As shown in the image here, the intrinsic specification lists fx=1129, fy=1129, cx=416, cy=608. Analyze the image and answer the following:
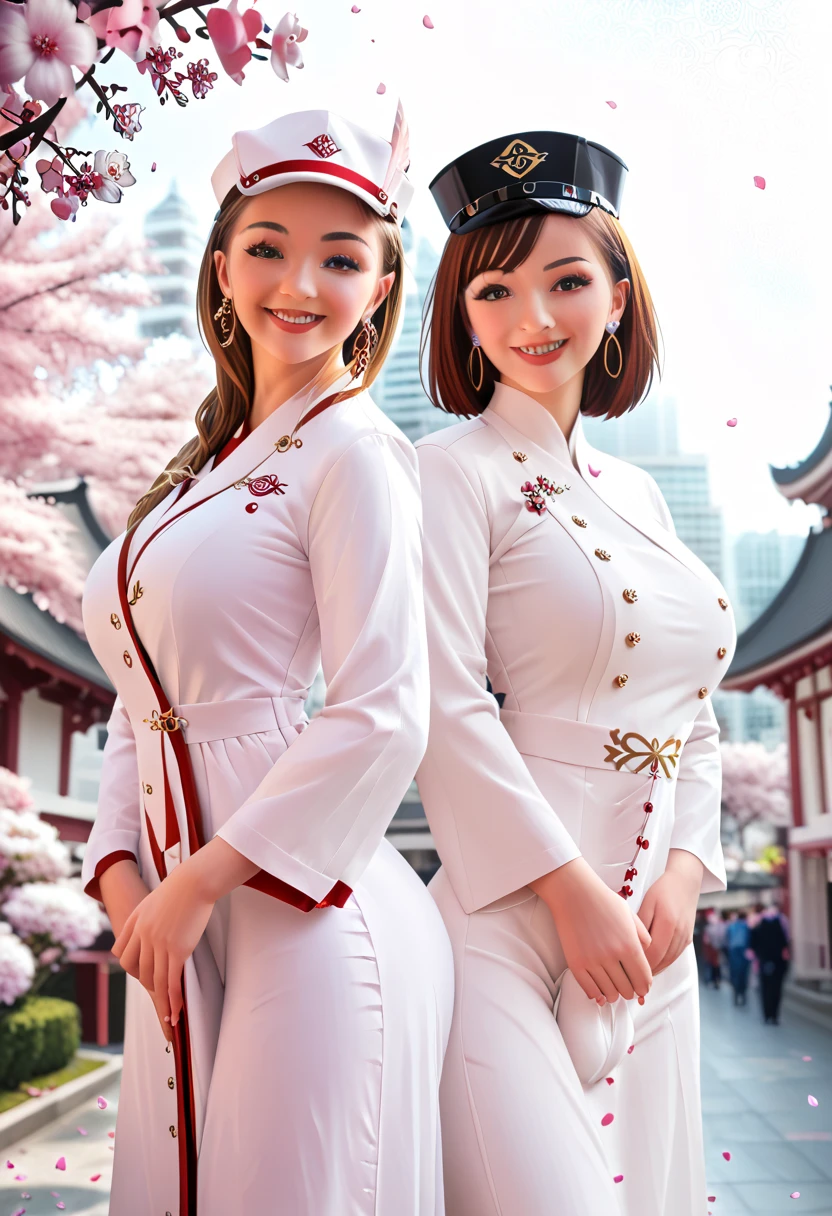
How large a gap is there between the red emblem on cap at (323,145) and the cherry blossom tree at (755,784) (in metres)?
3.69

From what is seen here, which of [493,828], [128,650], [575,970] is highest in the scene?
→ [128,650]

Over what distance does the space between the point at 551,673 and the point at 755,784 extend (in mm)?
3464

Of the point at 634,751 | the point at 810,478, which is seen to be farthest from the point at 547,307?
the point at 810,478

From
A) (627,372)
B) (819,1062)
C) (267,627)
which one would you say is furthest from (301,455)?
(819,1062)

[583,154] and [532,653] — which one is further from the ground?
[583,154]

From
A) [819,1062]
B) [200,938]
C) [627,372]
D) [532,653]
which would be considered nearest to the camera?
[200,938]

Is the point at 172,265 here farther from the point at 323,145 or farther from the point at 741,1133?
the point at 741,1133

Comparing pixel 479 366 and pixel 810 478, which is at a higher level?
pixel 810 478

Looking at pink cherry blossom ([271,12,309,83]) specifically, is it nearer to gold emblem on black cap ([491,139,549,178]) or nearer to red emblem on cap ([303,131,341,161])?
red emblem on cap ([303,131,341,161])

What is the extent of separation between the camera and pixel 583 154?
162 centimetres

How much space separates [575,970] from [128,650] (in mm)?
670

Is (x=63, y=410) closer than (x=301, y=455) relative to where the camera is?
No

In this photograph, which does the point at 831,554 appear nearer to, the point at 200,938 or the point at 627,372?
the point at 627,372

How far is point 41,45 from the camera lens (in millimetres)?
1287
